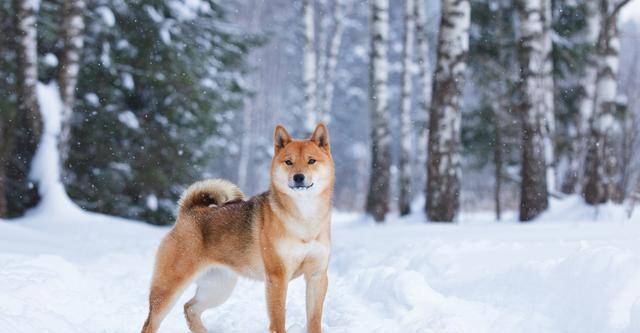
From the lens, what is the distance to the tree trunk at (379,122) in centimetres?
1313

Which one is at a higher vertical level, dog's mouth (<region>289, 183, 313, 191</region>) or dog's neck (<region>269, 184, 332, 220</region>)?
dog's mouth (<region>289, 183, 313, 191</region>)

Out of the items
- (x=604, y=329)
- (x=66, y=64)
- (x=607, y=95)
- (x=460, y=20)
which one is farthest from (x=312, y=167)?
(x=66, y=64)

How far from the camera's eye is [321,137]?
4742 millimetres

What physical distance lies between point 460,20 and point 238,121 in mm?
31388

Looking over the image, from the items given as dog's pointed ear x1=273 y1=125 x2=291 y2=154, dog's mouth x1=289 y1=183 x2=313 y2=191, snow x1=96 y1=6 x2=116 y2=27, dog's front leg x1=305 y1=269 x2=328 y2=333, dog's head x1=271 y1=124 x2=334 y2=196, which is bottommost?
dog's front leg x1=305 y1=269 x2=328 y2=333

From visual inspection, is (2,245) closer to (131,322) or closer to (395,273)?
(131,322)

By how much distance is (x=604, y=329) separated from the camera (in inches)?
146

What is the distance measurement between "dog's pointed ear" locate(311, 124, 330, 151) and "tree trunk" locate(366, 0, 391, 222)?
844 cm

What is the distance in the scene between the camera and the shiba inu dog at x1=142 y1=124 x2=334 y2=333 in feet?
14.3

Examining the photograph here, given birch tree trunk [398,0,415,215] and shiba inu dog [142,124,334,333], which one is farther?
birch tree trunk [398,0,415,215]

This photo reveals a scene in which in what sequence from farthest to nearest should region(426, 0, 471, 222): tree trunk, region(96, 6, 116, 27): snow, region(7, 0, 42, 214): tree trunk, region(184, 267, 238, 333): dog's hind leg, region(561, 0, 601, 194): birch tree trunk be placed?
region(561, 0, 601, 194): birch tree trunk
region(96, 6, 116, 27): snow
region(7, 0, 42, 214): tree trunk
region(426, 0, 471, 222): tree trunk
region(184, 267, 238, 333): dog's hind leg

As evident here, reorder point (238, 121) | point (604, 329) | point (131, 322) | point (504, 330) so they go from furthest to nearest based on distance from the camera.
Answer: point (238, 121), point (131, 322), point (504, 330), point (604, 329)

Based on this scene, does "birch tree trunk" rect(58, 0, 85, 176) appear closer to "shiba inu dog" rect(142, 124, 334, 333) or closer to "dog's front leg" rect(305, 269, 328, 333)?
"shiba inu dog" rect(142, 124, 334, 333)

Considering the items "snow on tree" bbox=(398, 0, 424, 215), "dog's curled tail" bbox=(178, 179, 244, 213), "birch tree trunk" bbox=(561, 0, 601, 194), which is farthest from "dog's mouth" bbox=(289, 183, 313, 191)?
"snow on tree" bbox=(398, 0, 424, 215)
